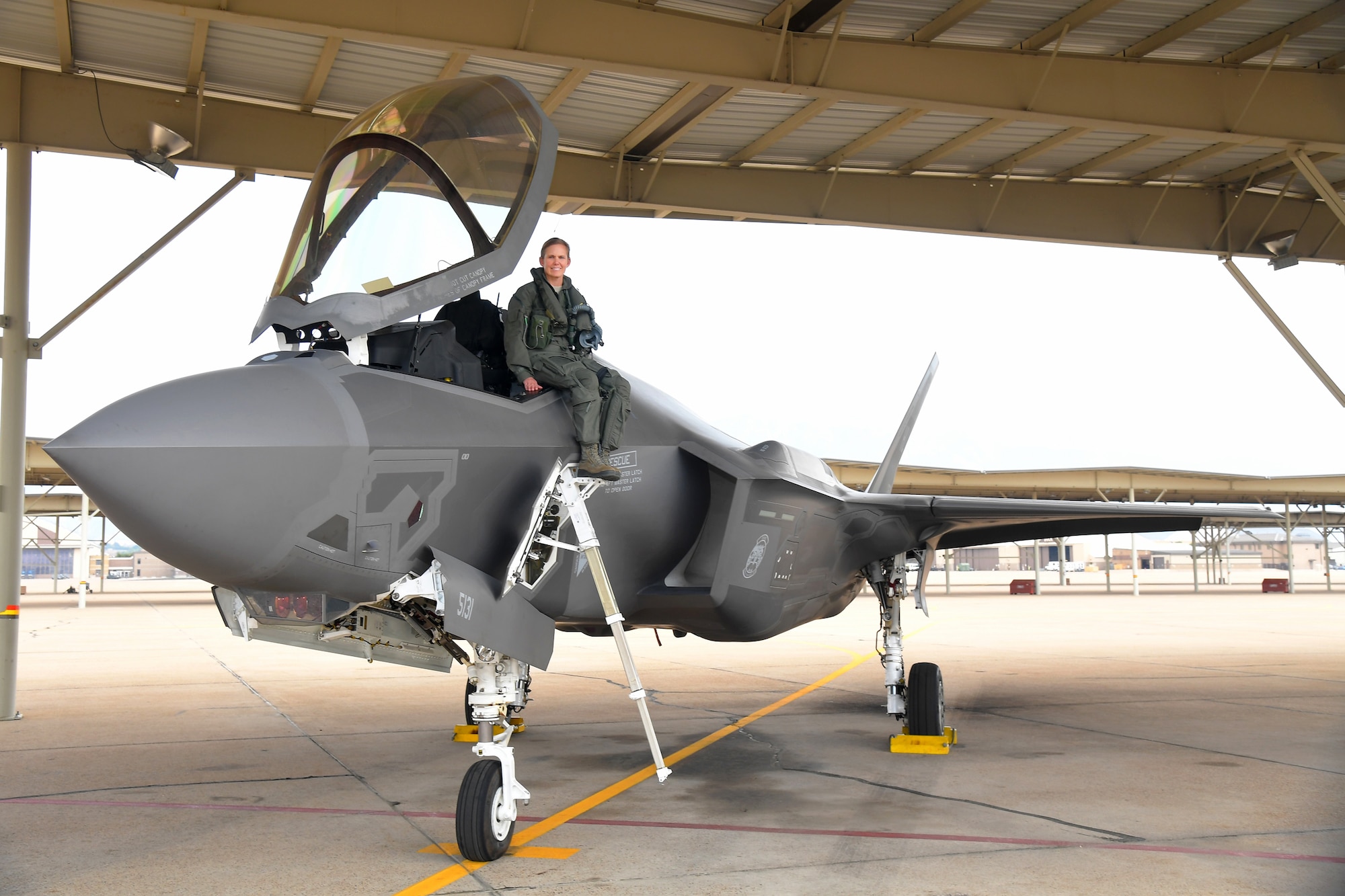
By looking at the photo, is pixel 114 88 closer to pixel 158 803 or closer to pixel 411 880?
pixel 158 803

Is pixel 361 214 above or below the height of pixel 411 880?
above

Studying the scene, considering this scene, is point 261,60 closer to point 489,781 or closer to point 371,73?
point 371,73

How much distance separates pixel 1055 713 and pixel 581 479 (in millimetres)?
6857

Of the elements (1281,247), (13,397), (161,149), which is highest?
(161,149)

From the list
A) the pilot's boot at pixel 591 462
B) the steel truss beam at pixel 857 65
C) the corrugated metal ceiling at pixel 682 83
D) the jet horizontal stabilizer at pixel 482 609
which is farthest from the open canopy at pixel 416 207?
the corrugated metal ceiling at pixel 682 83

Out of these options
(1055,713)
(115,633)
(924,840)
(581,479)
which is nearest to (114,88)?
(581,479)

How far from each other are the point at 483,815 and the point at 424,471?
1710mm

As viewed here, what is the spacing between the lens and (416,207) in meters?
4.83

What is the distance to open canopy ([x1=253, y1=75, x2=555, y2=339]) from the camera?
4.60 metres

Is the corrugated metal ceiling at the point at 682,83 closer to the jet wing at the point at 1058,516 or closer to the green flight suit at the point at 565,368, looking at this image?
the jet wing at the point at 1058,516

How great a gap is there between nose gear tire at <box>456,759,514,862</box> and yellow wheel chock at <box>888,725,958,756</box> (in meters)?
4.08

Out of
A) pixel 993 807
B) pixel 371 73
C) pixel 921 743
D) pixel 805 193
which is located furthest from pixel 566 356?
pixel 805 193

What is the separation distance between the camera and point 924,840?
519 centimetres

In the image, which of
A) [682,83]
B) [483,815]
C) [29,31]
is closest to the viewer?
[483,815]
